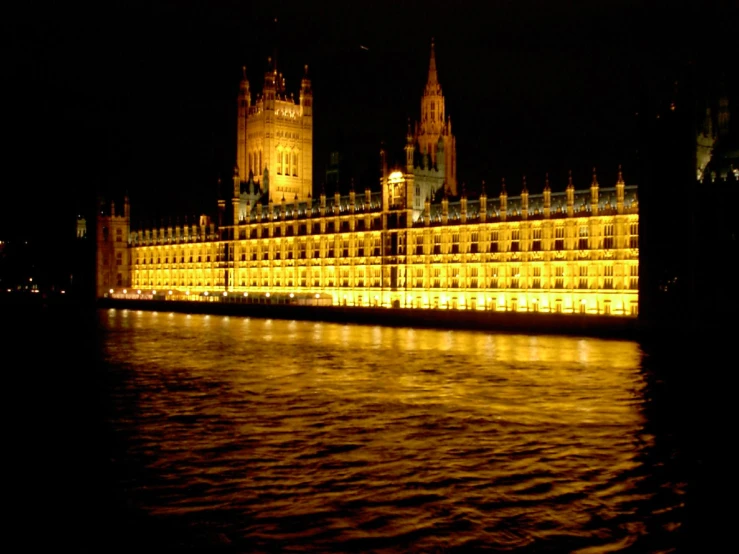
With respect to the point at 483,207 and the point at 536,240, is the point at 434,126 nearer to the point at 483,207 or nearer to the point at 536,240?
the point at 483,207

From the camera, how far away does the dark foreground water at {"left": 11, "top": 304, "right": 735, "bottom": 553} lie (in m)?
15.6

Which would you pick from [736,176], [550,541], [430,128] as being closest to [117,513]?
[550,541]

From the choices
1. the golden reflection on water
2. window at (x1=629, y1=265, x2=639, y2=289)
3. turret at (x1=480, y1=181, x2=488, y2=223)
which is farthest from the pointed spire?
the golden reflection on water

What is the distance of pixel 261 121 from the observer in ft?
424

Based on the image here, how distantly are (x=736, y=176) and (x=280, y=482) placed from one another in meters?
50.8

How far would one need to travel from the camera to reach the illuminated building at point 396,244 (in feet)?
266

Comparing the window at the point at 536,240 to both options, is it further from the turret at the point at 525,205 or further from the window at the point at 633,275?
the window at the point at 633,275

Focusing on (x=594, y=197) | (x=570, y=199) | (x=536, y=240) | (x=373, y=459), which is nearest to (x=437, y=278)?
(x=536, y=240)

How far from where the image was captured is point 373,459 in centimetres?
2127

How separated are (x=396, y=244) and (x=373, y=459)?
7811 centimetres

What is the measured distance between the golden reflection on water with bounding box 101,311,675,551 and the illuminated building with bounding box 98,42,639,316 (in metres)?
→ 34.6

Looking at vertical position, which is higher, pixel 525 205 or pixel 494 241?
pixel 525 205

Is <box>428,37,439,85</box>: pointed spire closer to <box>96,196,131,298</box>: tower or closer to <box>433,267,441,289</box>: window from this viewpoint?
<box>433,267,441,289</box>: window

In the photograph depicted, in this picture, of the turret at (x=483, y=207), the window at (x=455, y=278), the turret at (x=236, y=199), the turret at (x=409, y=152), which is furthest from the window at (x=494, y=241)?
the turret at (x=236, y=199)
